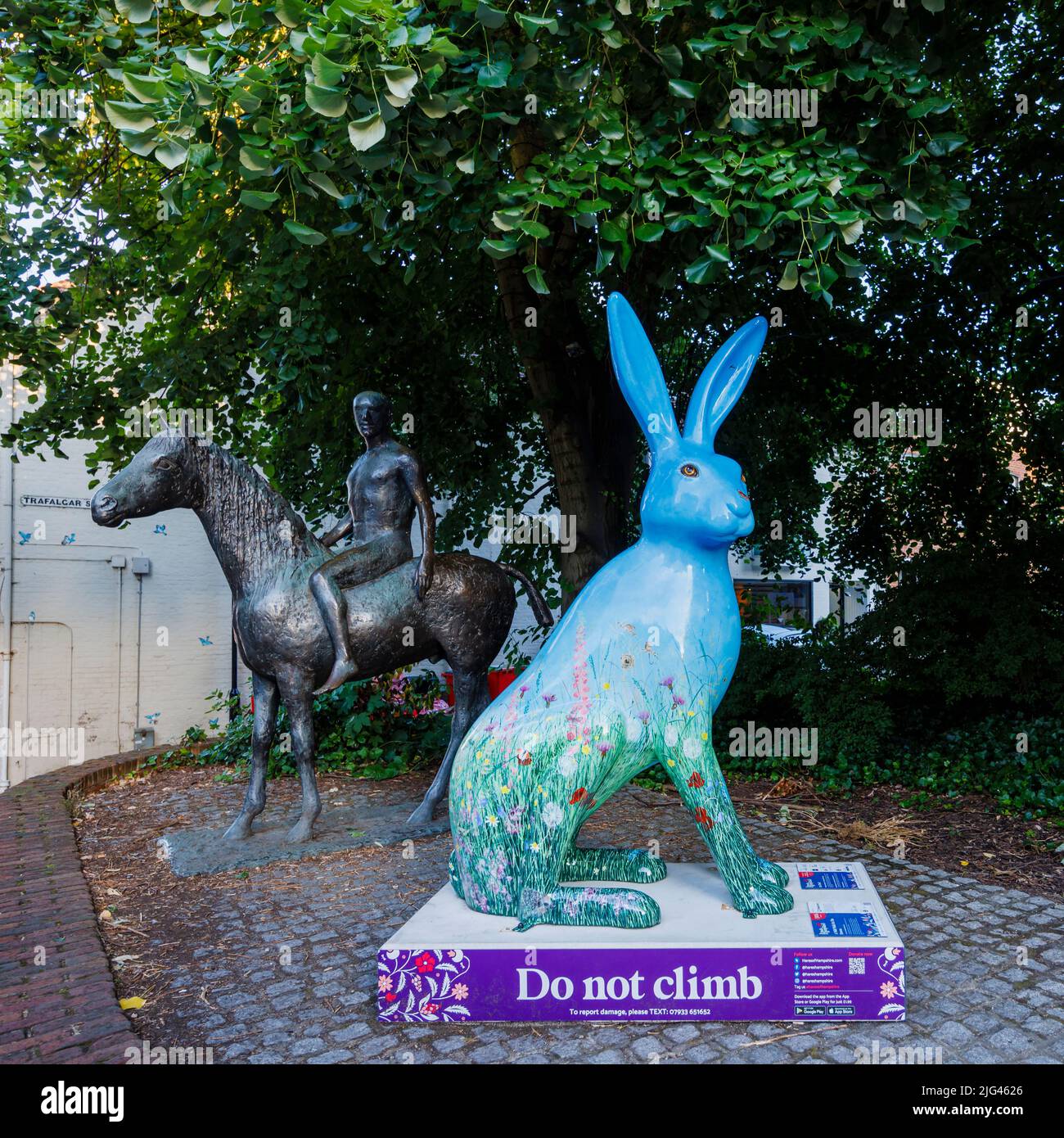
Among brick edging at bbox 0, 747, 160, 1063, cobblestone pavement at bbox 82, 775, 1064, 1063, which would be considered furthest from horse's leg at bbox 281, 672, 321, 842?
brick edging at bbox 0, 747, 160, 1063

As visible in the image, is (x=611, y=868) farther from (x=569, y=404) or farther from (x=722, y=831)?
(x=569, y=404)

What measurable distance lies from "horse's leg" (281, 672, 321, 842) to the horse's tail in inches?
62.7

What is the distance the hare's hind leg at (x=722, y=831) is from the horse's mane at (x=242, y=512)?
331cm

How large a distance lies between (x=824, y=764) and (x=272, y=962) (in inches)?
209

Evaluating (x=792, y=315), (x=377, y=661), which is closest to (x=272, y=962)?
(x=377, y=661)

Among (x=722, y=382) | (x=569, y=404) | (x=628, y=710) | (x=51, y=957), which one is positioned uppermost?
(x=569, y=404)

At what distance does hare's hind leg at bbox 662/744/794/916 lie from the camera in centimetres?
319

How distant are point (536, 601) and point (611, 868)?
2.85m

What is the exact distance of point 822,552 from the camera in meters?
10.4

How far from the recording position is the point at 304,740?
570cm

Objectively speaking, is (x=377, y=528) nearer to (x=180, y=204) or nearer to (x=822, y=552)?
(x=180, y=204)

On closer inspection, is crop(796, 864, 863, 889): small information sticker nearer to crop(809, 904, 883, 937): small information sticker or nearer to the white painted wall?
crop(809, 904, 883, 937): small information sticker

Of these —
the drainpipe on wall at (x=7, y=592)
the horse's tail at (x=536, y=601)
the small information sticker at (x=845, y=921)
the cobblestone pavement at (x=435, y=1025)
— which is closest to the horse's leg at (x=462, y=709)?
the cobblestone pavement at (x=435, y=1025)

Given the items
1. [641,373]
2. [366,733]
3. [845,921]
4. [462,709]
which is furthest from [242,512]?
[845,921]
